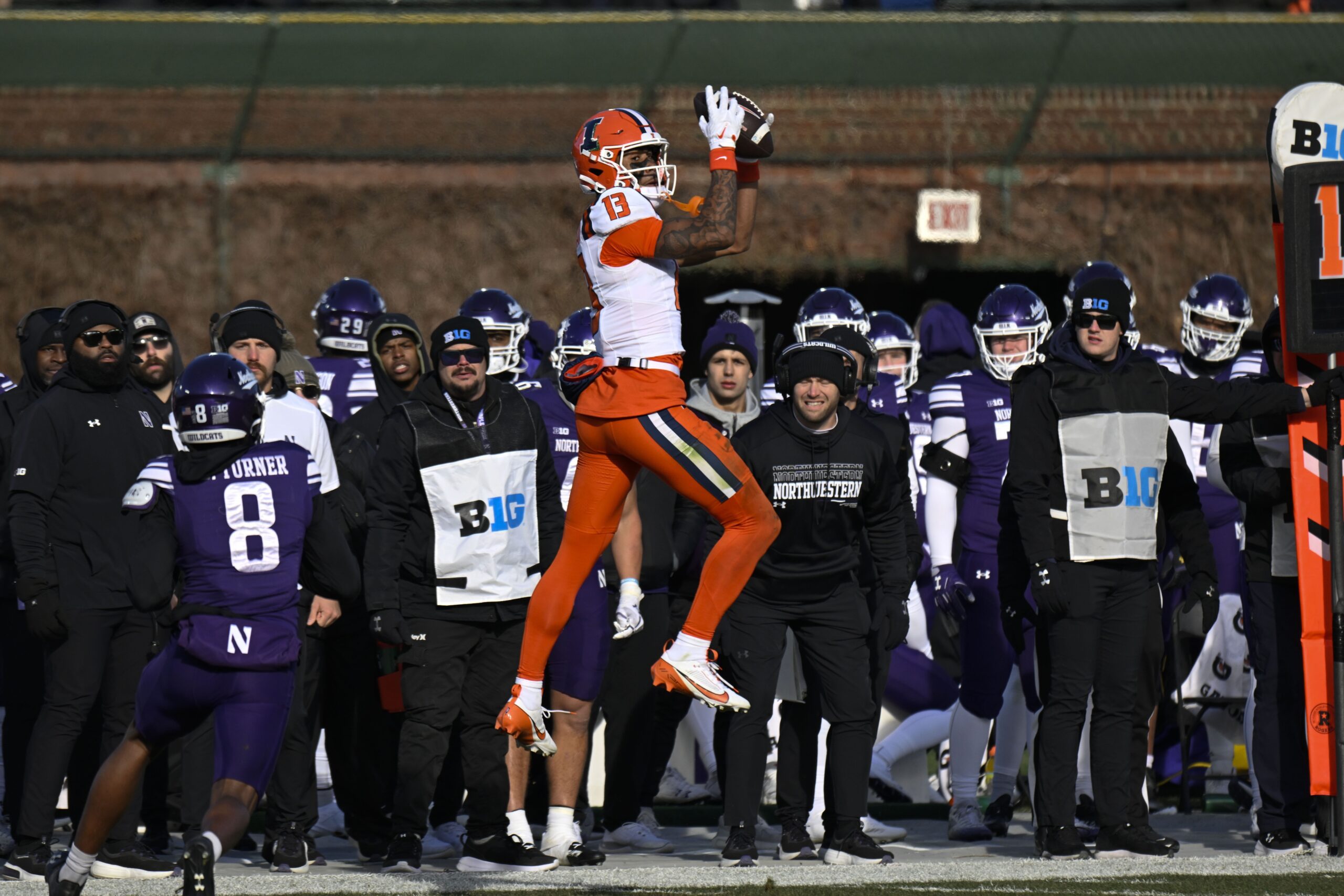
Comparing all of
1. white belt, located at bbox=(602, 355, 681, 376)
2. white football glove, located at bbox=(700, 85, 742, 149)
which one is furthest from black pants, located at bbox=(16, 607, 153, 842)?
white football glove, located at bbox=(700, 85, 742, 149)

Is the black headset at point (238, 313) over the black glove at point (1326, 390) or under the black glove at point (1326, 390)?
over

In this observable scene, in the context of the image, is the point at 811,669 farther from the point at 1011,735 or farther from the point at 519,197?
the point at 519,197

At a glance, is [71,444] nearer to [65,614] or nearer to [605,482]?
[65,614]

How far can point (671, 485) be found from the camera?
7047mm

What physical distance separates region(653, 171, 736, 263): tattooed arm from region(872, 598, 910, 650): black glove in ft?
9.18

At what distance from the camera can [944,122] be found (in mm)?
15148

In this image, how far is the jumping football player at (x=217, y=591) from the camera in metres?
7.05

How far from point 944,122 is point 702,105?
340 inches

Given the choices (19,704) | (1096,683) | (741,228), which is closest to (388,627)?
(19,704)

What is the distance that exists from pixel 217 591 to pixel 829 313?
15.0 feet

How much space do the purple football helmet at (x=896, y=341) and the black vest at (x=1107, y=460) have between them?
299 cm

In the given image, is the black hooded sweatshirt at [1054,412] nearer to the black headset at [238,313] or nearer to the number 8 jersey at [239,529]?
the number 8 jersey at [239,529]

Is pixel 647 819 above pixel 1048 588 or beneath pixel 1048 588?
beneath

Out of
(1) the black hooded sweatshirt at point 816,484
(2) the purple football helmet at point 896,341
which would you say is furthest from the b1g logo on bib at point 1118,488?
(2) the purple football helmet at point 896,341
